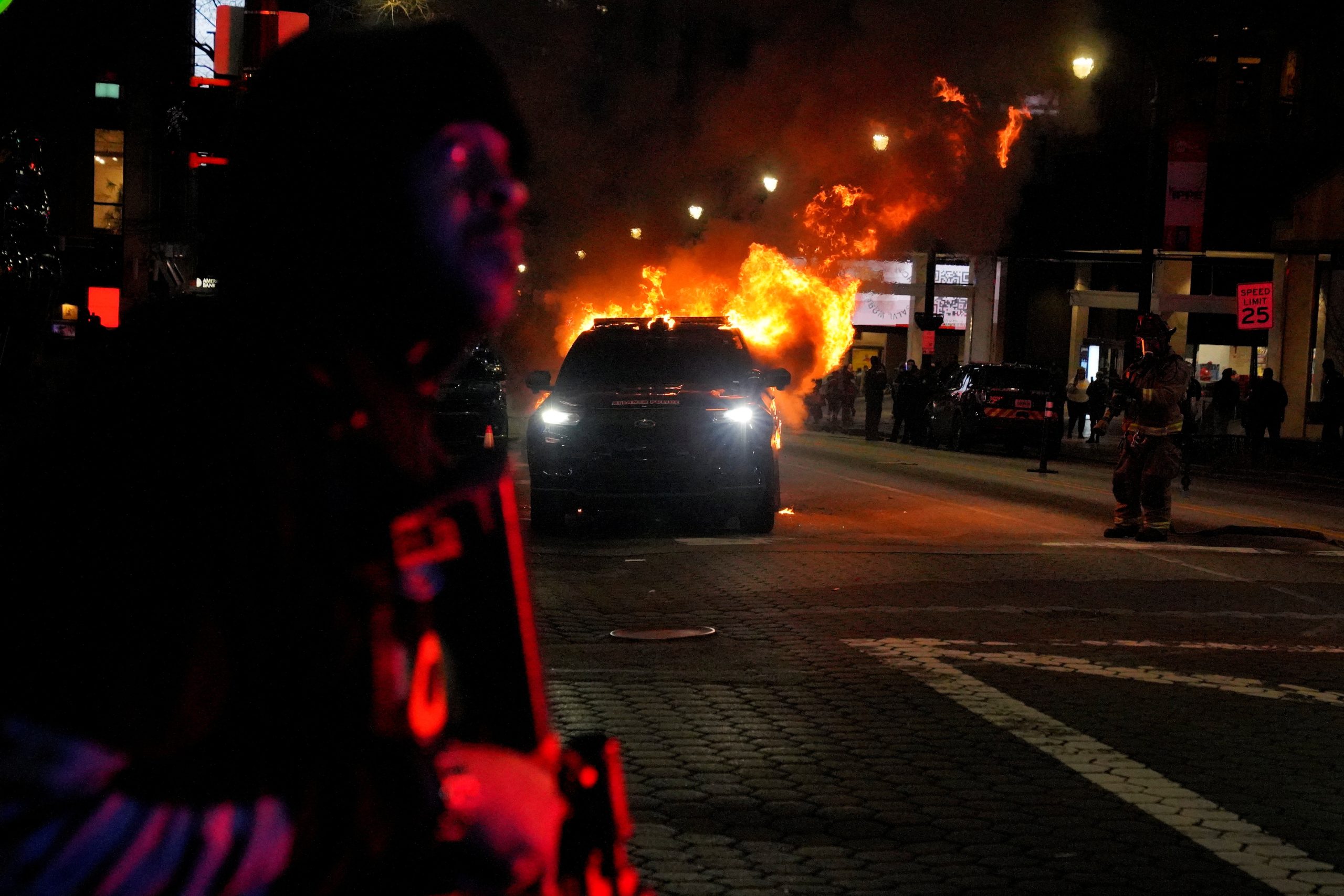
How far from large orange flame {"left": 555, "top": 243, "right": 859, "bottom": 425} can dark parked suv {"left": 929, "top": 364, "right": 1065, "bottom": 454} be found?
9.13 ft

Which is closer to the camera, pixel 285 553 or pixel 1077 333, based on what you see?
pixel 285 553

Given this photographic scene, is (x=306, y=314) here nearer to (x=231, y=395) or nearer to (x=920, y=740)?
(x=231, y=395)

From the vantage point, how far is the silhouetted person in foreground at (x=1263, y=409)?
97.6ft

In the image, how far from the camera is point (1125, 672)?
8.02 meters

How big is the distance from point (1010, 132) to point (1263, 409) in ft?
25.9

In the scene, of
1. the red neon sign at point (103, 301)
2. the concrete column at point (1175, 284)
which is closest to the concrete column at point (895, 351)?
the concrete column at point (1175, 284)

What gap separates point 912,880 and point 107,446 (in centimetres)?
372

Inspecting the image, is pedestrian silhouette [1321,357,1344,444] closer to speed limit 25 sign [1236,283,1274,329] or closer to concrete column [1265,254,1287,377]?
speed limit 25 sign [1236,283,1274,329]

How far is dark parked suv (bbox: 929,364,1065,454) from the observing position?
3147 cm

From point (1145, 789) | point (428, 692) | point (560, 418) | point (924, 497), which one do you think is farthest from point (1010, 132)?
point (428, 692)

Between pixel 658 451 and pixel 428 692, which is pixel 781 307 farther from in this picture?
pixel 428 692

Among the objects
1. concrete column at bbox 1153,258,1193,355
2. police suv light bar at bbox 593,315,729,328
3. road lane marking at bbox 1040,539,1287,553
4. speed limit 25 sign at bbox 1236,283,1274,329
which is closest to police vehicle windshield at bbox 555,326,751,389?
police suv light bar at bbox 593,315,729,328

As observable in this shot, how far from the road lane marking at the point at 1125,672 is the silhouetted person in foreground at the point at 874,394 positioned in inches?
1023

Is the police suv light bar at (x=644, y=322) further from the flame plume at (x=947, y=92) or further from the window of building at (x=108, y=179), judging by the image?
the window of building at (x=108, y=179)
